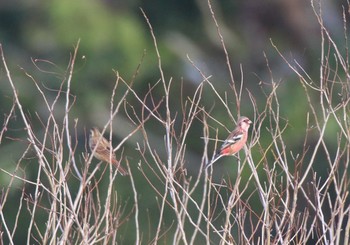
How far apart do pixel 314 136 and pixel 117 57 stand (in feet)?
12.3

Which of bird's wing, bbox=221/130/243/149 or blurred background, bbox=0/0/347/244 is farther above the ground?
bird's wing, bbox=221/130/243/149

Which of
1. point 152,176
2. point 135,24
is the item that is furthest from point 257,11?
point 152,176

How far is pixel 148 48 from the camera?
800 inches

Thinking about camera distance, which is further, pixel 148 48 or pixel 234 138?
pixel 148 48

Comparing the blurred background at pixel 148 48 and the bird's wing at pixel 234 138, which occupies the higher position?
the bird's wing at pixel 234 138

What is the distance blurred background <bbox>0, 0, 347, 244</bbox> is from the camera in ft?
64.7

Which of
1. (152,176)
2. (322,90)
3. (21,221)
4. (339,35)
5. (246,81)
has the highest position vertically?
(322,90)

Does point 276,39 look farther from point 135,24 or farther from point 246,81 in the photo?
point 135,24

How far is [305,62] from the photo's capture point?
20.4m

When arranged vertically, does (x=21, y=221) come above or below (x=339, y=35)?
below

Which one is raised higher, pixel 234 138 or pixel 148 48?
pixel 234 138

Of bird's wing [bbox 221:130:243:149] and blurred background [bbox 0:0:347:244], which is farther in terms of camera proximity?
blurred background [bbox 0:0:347:244]

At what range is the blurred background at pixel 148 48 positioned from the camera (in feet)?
64.7

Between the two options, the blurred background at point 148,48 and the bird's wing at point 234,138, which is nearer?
the bird's wing at point 234,138
